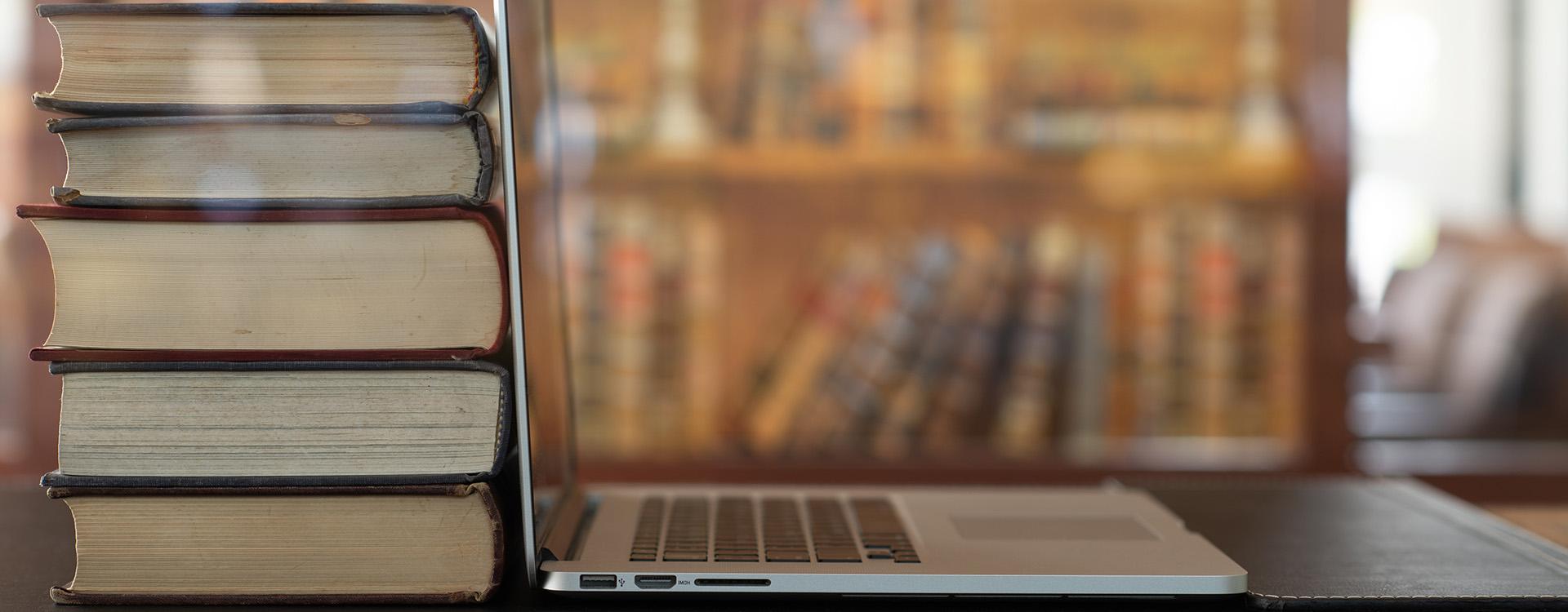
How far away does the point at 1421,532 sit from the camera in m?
0.61

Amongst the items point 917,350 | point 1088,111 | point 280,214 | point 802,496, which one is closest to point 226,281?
point 280,214

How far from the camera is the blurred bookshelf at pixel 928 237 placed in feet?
5.56

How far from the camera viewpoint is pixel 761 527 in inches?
22.4

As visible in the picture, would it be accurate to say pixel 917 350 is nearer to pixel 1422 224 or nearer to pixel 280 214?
pixel 1422 224

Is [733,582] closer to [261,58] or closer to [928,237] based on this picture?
[261,58]

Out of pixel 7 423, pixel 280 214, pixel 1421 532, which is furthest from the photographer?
pixel 7 423

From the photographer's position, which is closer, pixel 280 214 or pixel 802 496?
pixel 280 214

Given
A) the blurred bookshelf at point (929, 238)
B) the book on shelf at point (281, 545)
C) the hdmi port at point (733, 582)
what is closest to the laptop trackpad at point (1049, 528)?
the hdmi port at point (733, 582)

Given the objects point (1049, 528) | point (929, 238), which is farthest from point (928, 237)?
point (1049, 528)

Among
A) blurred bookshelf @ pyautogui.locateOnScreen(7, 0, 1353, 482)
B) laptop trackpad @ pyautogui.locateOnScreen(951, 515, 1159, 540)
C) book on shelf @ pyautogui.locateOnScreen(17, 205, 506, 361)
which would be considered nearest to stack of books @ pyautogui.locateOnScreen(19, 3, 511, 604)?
book on shelf @ pyautogui.locateOnScreen(17, 205, 506, 361)

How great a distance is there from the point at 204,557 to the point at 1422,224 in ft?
5.70

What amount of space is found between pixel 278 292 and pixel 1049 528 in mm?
380

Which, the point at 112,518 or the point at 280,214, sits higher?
the point at 280,214

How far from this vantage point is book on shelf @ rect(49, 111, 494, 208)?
472 mm
